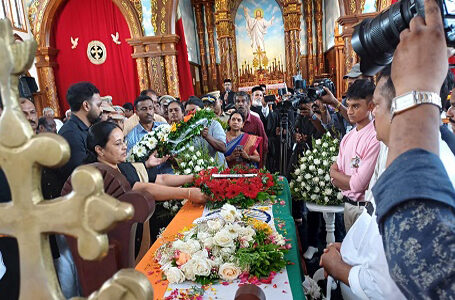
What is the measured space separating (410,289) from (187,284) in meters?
0.91

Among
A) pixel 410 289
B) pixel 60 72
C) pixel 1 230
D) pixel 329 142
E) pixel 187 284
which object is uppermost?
pixel 60 72

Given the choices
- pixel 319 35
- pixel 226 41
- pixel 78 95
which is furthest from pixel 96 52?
pixel 319 35

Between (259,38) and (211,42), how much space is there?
6.06 feet

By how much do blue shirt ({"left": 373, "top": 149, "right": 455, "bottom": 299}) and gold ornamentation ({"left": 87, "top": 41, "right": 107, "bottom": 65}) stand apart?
8.52m

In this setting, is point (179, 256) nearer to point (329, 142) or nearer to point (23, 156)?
point (23, 156)

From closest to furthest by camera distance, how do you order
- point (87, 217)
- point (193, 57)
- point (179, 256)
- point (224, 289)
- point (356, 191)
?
point (87, 217), point (224, 289), point (179, 256), point (356, 191), point (193, 57)

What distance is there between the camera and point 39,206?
388 mm

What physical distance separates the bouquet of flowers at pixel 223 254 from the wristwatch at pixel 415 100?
86 cm

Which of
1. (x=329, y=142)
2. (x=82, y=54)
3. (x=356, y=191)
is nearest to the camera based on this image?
(x=356, y=191)

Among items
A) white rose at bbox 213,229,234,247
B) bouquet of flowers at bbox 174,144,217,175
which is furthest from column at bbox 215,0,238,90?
white rose at bbox 213,229,234,247

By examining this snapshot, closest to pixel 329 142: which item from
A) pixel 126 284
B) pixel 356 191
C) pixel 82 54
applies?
pixel 356 191

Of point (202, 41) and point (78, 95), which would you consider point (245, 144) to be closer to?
point (78, 95)

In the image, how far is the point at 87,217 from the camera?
364 mm

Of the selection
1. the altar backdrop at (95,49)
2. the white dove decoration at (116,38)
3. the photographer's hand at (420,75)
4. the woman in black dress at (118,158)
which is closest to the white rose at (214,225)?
the woman in black dress at (118,158)
